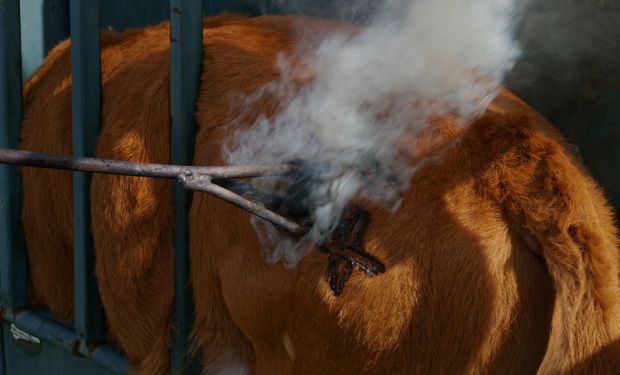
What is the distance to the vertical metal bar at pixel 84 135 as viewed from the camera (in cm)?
202

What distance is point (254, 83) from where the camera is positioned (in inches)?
73.9

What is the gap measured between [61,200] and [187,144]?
0.69m

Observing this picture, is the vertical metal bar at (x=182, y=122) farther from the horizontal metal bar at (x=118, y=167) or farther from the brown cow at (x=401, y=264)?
the horizontal metal bar at (x=118, y=167)

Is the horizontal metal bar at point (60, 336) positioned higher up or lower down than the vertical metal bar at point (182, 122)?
→ lower down

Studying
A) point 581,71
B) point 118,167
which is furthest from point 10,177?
point 581,71

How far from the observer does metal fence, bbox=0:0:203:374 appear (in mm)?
1854

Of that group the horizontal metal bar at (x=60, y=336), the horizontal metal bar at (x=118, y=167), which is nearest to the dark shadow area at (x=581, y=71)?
the horizontal metal bar at (x=118, y=167)

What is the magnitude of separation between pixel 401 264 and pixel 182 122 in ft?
2.16

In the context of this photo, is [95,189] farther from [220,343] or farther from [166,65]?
[220,343]

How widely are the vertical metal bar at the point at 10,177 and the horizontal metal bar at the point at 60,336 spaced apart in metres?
0.05

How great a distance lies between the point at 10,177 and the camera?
240 cm

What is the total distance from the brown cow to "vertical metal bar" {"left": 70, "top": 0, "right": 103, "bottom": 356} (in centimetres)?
6

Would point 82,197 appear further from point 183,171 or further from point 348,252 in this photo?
point 348,252

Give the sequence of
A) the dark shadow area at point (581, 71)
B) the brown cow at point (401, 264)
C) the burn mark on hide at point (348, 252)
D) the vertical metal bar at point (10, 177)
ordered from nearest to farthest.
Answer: the brown cow at point (401, 264)
the burn mark on hide at point (348, 252)
the dark shadow area at point (581, 71)
the vertical metal bar at point (10, 177)
